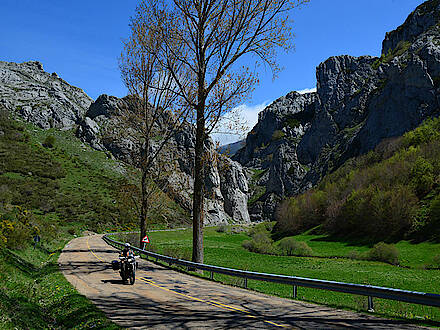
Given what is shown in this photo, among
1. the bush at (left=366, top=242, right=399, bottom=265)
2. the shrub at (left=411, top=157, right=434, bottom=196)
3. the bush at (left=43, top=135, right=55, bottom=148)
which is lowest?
the bush at (left=366, top=242, right=399, bottom=265)

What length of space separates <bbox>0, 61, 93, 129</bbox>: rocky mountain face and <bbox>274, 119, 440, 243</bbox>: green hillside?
298 ft

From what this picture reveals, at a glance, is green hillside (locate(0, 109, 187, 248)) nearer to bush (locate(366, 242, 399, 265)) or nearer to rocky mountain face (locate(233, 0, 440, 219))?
bush (locate(366, 242, 399, 265))

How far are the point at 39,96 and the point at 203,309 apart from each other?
146549 mm

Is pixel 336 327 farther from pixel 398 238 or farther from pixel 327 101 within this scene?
pixel 327 101

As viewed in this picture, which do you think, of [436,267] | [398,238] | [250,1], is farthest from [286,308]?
[398,238]

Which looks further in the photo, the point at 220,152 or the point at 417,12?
the point at 417,12

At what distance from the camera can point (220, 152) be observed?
18.9 metres

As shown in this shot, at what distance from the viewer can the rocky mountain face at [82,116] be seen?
119062mm

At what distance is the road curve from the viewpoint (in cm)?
803

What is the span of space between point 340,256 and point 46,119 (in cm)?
11028

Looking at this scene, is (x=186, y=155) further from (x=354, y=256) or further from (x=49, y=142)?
(x=354, y=256)

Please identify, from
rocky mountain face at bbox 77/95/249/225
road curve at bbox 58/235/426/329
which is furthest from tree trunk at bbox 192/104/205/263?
rocky mountain face at bbox 77/95/249/225

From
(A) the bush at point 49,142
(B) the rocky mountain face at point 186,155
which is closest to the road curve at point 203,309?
(B) the rocky mountain face at point 186,155

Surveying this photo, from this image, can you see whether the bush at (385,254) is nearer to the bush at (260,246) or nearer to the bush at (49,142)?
the bush at (260,246)
